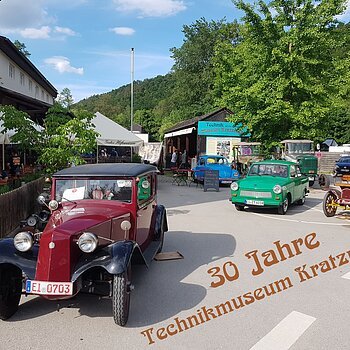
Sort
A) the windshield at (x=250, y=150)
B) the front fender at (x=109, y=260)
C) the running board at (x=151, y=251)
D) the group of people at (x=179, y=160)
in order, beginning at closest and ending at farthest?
the front fender at (x=109, y=260), the running board at (x=151, y=251), the windshield at (x=250, y=150), the group of people at (x=179, y=160)

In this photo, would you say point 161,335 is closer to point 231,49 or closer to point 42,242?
point 42,242

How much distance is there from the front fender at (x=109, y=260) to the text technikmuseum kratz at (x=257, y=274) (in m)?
0.73

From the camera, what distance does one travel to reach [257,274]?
625 cm

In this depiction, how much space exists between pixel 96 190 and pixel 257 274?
9.01 feet

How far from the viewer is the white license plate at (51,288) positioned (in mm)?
4090

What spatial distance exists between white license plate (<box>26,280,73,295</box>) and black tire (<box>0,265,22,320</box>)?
20.7 inches

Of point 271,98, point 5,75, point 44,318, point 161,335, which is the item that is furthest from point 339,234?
point 5,75

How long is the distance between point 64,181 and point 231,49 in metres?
21.5

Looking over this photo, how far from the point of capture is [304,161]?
70.8 feet

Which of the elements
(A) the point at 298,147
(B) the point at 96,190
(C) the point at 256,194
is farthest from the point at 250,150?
(B) the point at 96,190

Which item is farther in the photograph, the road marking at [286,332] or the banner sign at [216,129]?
the banner sign at [216,129]

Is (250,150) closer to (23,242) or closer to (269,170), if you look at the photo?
(269,170)

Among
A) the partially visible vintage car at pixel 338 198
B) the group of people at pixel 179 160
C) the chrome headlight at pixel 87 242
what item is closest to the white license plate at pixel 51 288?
the chrome headlight at pixel 87 242

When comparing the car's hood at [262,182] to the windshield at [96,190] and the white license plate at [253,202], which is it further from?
the windshield at [96,190]
